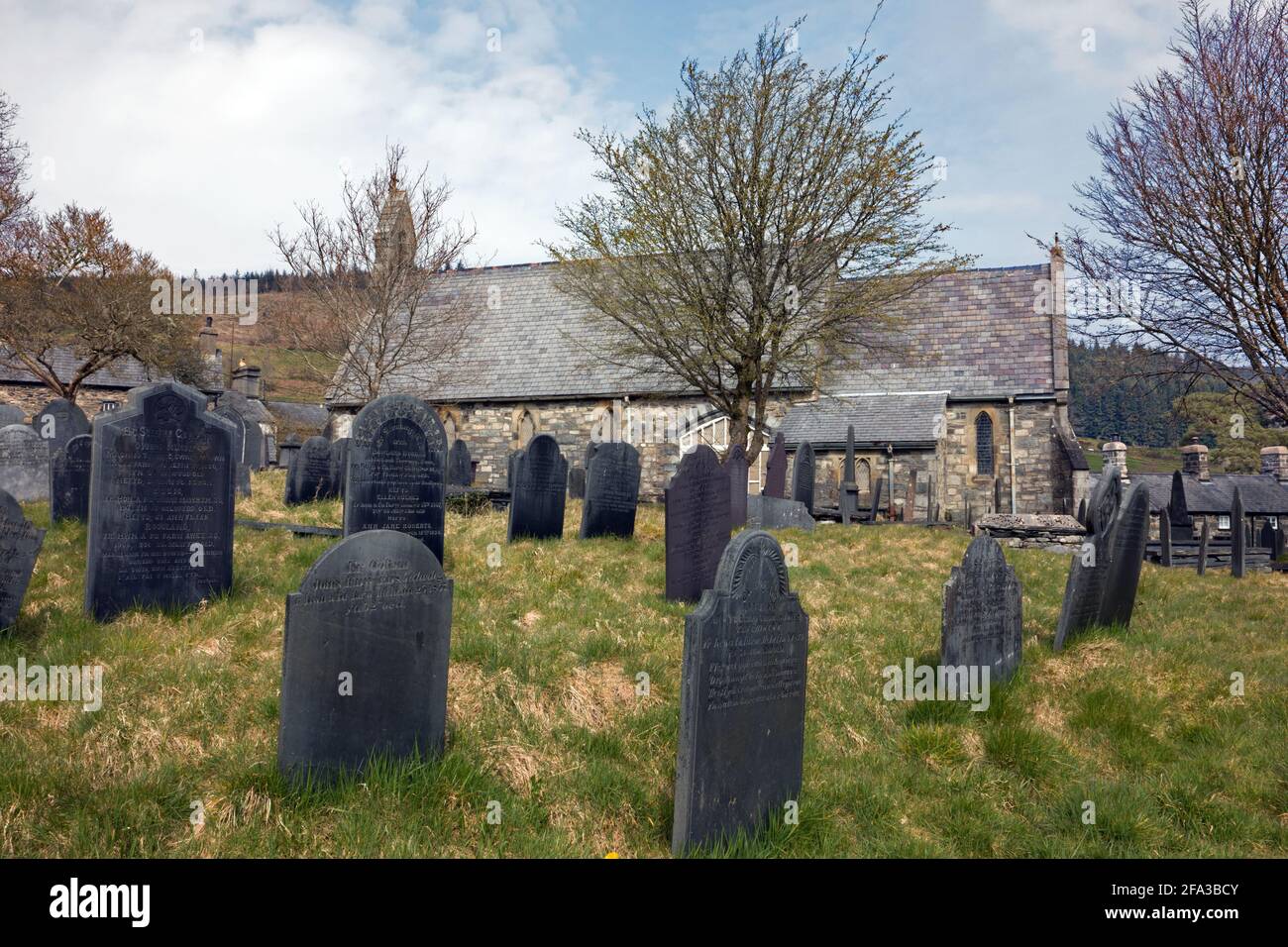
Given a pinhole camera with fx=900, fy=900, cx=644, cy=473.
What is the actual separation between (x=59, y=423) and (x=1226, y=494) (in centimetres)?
3865

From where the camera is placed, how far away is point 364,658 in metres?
4.71

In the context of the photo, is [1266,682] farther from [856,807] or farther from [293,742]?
[293,742]

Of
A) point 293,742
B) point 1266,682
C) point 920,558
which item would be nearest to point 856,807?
point 293,742

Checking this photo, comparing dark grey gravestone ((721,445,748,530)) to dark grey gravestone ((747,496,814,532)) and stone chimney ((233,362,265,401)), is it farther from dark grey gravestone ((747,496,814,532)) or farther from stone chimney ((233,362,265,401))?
stone chimney ((233,362,265,401))

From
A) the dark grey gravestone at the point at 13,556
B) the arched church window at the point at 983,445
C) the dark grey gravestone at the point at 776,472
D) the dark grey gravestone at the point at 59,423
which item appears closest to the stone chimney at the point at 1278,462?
the arched church window at the point at 983,445

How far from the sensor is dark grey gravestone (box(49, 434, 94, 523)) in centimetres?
1026

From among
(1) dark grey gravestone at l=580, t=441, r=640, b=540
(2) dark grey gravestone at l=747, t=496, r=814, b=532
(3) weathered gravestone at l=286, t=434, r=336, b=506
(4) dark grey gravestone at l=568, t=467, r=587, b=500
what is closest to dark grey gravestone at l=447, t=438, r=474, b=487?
(4) dark grey gravestone at l=568, t=467, r=587, b=500

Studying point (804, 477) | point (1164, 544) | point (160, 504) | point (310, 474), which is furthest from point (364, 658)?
point (1164, 544)

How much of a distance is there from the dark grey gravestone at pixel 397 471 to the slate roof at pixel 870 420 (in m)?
18.6

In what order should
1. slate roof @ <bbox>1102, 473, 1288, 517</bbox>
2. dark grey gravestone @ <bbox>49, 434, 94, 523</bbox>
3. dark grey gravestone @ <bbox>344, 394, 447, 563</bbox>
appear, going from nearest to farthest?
dark grey gravestone @ <bbox>344, 394, 447, 563</bbox> → dark grey gravestone @ <bbox>49, 434, 94, 523</bbox> → slate roof @ <bbox>1102, 473, 1288, 517</bbox>

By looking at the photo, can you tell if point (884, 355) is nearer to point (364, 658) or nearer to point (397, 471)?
Answer: point (397, 471)

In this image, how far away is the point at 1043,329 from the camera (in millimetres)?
28500

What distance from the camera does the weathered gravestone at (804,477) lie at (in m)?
18.9

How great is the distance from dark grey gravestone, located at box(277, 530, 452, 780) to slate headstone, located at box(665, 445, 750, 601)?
13.2ft
